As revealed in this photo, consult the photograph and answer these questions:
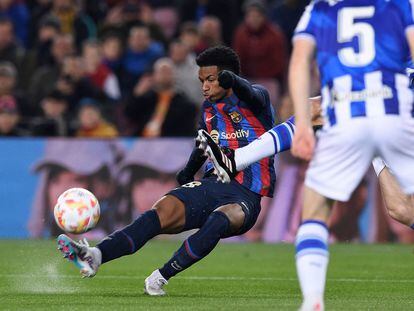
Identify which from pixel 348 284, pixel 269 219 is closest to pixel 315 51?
pixel 348 284

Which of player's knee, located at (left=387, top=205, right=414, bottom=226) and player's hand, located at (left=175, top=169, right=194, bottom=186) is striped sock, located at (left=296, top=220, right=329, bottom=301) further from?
player's knee, located at (left=387, top=205, right=414, bottom=226)

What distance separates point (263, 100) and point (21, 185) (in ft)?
22.2

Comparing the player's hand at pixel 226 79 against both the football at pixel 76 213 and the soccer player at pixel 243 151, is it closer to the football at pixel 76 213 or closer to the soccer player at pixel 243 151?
the soccer player at pixel 243 151

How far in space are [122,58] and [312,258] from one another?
11.6m

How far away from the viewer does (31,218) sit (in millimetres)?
15258

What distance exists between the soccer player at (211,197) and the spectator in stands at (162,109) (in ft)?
22.8

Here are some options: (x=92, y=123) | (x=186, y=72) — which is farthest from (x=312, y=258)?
(x=186, y=72)

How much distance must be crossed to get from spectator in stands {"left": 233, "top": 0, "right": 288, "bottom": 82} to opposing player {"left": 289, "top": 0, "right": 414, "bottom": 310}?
→ 426 inches

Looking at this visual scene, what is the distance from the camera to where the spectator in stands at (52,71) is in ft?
57.0

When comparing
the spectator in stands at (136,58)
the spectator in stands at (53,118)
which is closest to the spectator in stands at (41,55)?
the spectator in stands at (136,58)

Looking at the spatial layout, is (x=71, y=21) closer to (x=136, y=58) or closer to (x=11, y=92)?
(x=136, y=58)

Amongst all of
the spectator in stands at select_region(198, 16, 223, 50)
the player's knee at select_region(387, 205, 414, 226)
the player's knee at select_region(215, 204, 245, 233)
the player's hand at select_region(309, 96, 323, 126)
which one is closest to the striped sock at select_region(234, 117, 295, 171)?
the player's hand at select_region(309, 96, 323, 126)

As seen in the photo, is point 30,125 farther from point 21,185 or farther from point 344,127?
point 344,127

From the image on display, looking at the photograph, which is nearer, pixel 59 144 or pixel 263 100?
pixel 263 100
